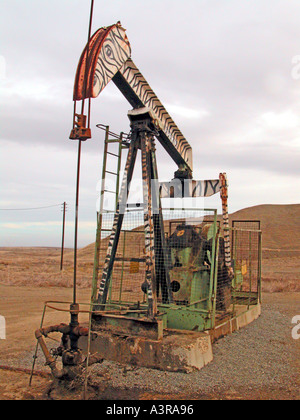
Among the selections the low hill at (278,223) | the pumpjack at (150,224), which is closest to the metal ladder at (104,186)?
the pumpjack at (150,224)

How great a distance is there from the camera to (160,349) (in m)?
5.00

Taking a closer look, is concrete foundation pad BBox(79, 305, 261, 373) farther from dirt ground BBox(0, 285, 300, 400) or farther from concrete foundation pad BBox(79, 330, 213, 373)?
dirt ground BBox(0, 285, 300, 400)

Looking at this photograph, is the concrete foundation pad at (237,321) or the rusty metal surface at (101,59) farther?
the concrete foundation pad at (237,321)

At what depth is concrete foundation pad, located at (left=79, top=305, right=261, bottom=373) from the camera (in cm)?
489

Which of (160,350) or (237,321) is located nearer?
(160,350)

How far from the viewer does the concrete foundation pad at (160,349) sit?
16.1 ft

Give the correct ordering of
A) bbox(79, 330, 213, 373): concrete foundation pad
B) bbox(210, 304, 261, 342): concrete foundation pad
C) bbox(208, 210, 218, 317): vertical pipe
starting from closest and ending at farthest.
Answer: bbox(79, 330, 213, 373): concrete foundation pad → bbox(208, 210, 218, 317): vertical pipe → bbox(210, 304, 261, 342): concrete foundation pad

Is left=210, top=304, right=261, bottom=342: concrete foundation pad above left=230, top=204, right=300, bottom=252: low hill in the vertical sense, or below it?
below

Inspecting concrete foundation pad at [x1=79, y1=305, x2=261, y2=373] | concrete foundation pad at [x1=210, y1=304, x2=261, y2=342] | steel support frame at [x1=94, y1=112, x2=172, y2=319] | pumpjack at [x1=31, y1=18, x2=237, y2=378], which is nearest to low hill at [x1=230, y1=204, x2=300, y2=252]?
concrete foundation pad at [x1=210, y1=304, x2=261, y2=342]

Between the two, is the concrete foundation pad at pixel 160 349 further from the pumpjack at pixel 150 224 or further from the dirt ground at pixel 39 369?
the dirt ground at pixel 39 369

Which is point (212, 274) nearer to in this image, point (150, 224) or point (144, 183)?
point (150, 224)

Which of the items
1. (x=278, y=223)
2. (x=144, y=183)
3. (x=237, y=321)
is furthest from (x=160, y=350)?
(x=278, y=223)
